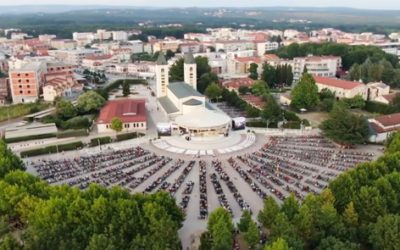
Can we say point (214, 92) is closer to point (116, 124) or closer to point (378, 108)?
point (116, 124)

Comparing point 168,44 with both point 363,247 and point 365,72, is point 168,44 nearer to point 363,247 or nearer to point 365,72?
point 365,72

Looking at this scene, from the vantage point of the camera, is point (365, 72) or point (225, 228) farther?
point (365, 72)

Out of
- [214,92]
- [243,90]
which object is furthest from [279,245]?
[243,90]

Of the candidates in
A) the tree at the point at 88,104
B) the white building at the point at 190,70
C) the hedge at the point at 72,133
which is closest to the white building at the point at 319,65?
the white building at the point at 190,70

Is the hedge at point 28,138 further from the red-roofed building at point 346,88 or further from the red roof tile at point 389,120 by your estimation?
the red-roofed building at point 346,88

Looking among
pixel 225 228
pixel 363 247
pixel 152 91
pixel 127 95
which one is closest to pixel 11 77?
pixel 127 95

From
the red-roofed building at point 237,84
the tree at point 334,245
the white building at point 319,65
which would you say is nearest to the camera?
the tree at point 334,245
